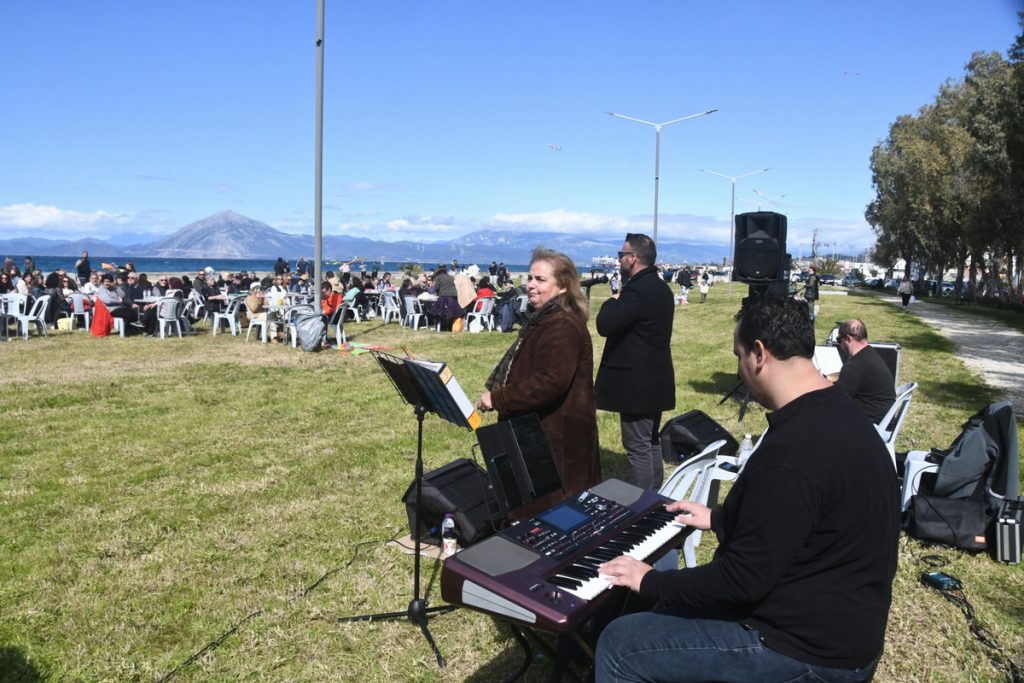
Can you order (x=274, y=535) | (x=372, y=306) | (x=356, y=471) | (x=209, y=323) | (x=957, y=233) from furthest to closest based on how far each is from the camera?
(x=957, y=233) → (x=372, y=306) → (x=209, y=323) → (x=356, y=471) → (x=274, y=535)

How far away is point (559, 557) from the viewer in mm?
2271

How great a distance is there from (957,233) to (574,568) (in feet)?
131

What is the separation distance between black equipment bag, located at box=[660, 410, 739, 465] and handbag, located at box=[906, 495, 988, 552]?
1411 millimetres

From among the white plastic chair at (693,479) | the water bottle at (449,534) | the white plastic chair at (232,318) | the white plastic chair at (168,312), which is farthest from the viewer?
the white plastic chair at (232,318)

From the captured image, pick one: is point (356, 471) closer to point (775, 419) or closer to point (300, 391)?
point (300, 391)

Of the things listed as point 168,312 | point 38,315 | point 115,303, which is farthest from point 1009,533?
point 38,315

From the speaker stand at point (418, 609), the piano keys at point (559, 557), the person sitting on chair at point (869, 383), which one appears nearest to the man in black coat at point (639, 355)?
the speaker stand at point (418, 609)

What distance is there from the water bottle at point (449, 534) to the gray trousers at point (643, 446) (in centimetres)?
121

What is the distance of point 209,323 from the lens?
18906 millimetres

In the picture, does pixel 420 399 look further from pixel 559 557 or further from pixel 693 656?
pixel 693 656

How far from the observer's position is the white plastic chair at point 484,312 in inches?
680

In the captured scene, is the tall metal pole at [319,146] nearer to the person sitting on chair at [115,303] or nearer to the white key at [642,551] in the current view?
the person sitting on chair at [115,303]

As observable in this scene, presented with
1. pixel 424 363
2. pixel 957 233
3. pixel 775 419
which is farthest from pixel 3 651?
pixel 957 233

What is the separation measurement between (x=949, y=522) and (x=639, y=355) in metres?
2.34
